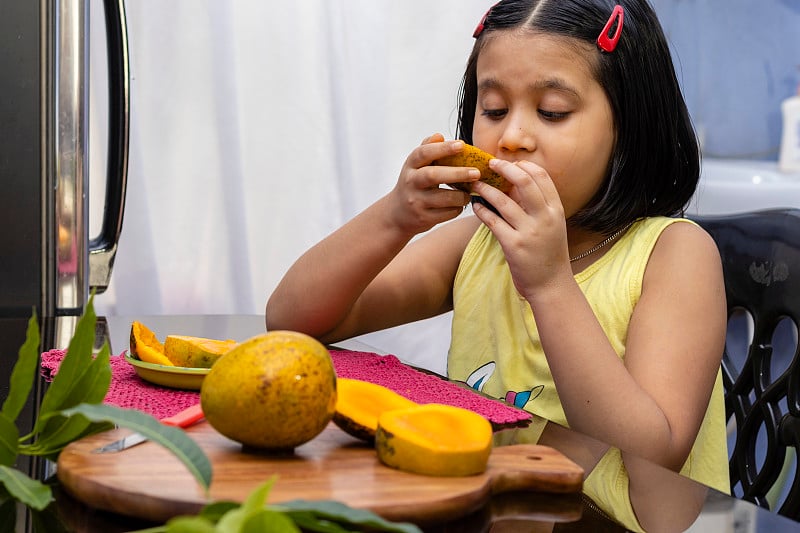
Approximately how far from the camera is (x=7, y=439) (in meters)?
0.52

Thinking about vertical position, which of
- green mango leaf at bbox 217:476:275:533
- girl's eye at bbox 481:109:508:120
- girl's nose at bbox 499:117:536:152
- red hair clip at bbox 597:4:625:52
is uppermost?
red hair clip at bbox 597:4:625:52

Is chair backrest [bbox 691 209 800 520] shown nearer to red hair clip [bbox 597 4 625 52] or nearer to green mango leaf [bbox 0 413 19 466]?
red hair clip [bbox 597 4 625 52]

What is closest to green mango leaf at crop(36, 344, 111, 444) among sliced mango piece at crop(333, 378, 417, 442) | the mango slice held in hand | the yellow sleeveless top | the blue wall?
sliced mango piece at crop(333, 378, 417, 442)

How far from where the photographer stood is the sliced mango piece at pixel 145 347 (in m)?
0.86

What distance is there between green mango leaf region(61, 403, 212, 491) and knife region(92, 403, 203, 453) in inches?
3.2

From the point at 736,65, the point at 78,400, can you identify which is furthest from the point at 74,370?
the point at 736,65

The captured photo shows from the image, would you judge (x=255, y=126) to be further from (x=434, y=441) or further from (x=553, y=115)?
(x=434, y=441)

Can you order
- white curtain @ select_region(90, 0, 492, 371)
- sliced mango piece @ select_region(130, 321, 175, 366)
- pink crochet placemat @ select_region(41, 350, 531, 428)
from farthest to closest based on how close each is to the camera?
white curtain @ select_region(90, 0, 492, 371) → sliced mango piece @ select_region(130, 321, 175, 366) → pink crochet placemat @ select_region(41, 350, 531, 428)

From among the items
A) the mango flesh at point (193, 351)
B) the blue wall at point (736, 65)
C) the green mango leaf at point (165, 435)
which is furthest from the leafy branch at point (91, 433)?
the blue wall at point (736, 65)

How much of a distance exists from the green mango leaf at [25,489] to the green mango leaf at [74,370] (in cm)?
5

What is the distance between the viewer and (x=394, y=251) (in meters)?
1.21

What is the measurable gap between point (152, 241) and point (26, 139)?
2.09 ft

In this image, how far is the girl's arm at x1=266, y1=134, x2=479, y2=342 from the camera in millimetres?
1125

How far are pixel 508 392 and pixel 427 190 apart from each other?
277 mm
